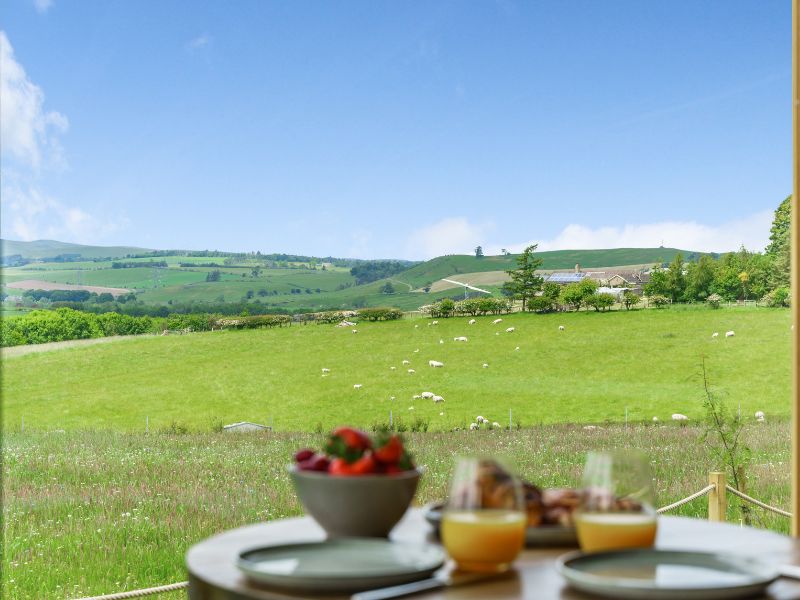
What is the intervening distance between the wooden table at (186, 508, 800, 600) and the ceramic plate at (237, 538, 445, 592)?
21mm

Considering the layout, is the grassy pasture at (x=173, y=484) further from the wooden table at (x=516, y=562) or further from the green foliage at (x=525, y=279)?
the wooden table at (x=516, y=562)

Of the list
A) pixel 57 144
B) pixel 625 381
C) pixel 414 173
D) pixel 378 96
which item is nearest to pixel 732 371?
pixel 625 381

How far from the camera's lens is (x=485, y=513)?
41.1 inches

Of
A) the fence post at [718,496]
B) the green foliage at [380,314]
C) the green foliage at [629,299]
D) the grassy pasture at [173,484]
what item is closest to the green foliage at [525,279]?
the green foliage at [629,299]

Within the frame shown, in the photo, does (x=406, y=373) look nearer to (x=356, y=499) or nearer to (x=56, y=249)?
(x=56, y=249)

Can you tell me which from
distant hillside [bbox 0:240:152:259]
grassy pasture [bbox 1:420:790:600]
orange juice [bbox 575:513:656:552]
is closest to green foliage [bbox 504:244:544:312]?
grassy pasture [bbox 1:420:790:600]

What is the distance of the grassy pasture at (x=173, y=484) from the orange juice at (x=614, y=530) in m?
3.92

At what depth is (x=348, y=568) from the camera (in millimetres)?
1096

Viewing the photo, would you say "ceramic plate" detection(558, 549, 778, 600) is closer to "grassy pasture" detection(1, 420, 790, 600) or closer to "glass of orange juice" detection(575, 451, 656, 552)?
"glass of orange juice" detection(575, 451, 656, 552)

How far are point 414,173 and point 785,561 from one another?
13163 mm

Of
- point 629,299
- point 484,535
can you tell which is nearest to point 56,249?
point 629,299

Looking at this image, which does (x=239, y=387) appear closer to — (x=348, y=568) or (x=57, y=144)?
(x=57, y=144)

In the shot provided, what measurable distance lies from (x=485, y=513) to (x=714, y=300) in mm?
9878

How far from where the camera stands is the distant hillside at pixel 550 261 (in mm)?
9977
